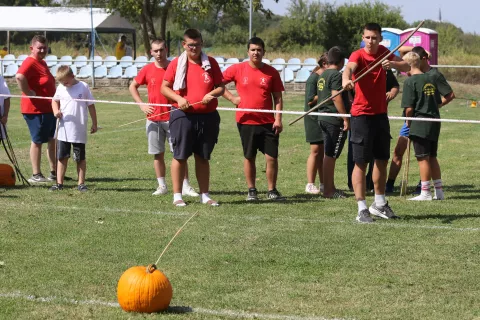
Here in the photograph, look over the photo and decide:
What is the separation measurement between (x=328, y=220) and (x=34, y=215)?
10.3 feet

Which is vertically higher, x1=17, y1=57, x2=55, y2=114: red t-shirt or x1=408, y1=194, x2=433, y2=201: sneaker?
x1=17, y1=57, x2=55, y2=114: red t-shirt

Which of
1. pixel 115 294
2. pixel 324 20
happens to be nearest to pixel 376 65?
pixel 115 294

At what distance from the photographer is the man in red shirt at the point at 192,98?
399 inches

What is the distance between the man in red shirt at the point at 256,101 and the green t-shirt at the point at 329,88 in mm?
615

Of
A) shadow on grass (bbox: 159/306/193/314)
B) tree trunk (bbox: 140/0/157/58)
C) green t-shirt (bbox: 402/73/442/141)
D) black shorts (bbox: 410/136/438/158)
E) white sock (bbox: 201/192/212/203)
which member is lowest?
white sock (bbox: 201/192/212/203)

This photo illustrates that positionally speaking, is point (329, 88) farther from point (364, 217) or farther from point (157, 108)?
point (364, 217)

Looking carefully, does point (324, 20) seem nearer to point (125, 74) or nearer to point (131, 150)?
point (125, 74)

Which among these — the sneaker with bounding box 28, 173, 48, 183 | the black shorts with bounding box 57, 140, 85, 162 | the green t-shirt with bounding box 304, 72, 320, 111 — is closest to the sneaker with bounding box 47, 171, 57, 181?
the sneaker with bounding box 28, 173, 48, 183

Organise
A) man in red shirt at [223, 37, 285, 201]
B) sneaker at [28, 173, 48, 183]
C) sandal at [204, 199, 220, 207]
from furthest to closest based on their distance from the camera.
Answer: sneaker at [28, 173, 48, 183] → man in red shirt at [223, 37, 285, 201] → sandal at [204, 199, 220, 207]

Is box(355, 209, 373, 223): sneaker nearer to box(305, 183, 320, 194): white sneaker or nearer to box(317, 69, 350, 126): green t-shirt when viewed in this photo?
box(317, 69, 350, 126): green t-shirt

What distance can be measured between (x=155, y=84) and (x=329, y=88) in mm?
2138

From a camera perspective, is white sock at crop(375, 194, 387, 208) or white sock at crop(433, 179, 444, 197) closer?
white sock at crop(375, 194, 387, 208)

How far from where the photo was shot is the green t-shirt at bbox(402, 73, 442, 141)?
10.8 m

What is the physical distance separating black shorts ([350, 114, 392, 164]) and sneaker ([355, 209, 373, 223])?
518mm
